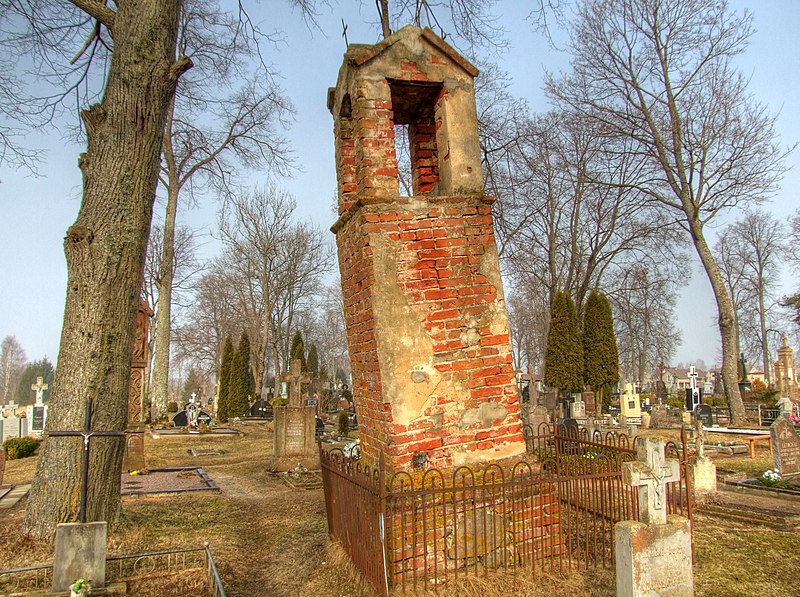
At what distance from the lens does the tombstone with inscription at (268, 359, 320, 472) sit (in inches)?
500

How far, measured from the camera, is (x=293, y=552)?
6098mm

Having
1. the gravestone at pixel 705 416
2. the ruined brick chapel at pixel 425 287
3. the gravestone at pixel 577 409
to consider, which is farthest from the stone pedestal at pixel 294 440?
the gravestone at pixel 705 416

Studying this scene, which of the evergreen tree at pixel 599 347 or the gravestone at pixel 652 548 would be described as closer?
the gravestone at pixel 652 548

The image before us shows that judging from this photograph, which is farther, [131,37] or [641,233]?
[641,233]

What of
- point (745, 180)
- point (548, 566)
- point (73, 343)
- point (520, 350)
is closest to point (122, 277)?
point (73, 343)

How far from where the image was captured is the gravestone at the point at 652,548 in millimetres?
4094

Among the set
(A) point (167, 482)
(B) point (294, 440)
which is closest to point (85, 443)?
(A) point (167, 482)

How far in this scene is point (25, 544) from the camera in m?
5.40

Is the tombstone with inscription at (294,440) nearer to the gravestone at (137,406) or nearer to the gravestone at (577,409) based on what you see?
the gravestone at (137,406)

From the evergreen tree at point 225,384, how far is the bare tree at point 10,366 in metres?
52.8

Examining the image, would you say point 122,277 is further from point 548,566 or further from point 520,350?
point 520,350

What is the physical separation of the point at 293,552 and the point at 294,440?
696cm

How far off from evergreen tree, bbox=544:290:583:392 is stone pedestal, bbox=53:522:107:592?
2192 cm

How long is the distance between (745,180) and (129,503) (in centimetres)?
1991
